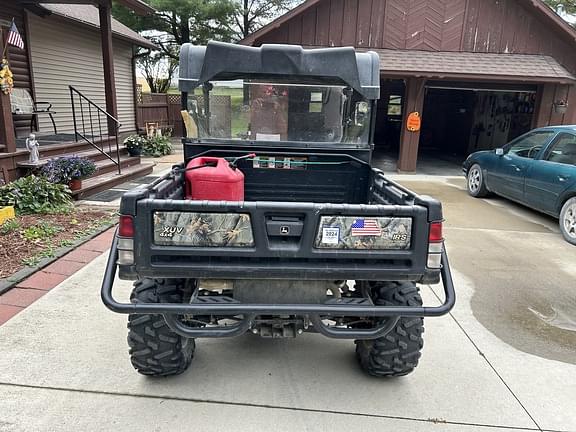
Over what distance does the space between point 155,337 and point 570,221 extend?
584 centimetres

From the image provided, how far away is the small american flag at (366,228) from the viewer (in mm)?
2301

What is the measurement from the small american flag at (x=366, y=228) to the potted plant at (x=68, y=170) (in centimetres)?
582

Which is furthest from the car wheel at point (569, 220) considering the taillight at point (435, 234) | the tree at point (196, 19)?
the tree at point (196, 19)

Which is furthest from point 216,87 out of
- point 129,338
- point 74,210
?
point 74,210

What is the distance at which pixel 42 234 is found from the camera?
5184mm

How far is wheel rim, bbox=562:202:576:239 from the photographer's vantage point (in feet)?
20.0

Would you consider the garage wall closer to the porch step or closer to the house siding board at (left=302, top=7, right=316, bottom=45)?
the porch step

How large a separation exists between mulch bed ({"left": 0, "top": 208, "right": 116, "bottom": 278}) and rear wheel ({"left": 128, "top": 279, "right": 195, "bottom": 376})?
7.22ft

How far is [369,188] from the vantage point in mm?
3656

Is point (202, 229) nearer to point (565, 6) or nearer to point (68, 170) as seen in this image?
point (68, 170)

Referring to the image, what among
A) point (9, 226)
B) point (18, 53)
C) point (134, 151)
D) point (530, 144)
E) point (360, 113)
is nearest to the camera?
point (360, 113)

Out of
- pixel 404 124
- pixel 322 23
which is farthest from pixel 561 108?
pixel 322 23

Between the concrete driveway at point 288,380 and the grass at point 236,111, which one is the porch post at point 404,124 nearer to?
the concrete driveway at point 288,380

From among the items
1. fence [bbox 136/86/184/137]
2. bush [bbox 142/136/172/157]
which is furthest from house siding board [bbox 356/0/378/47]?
fence [bbox 136/86/184/137]
